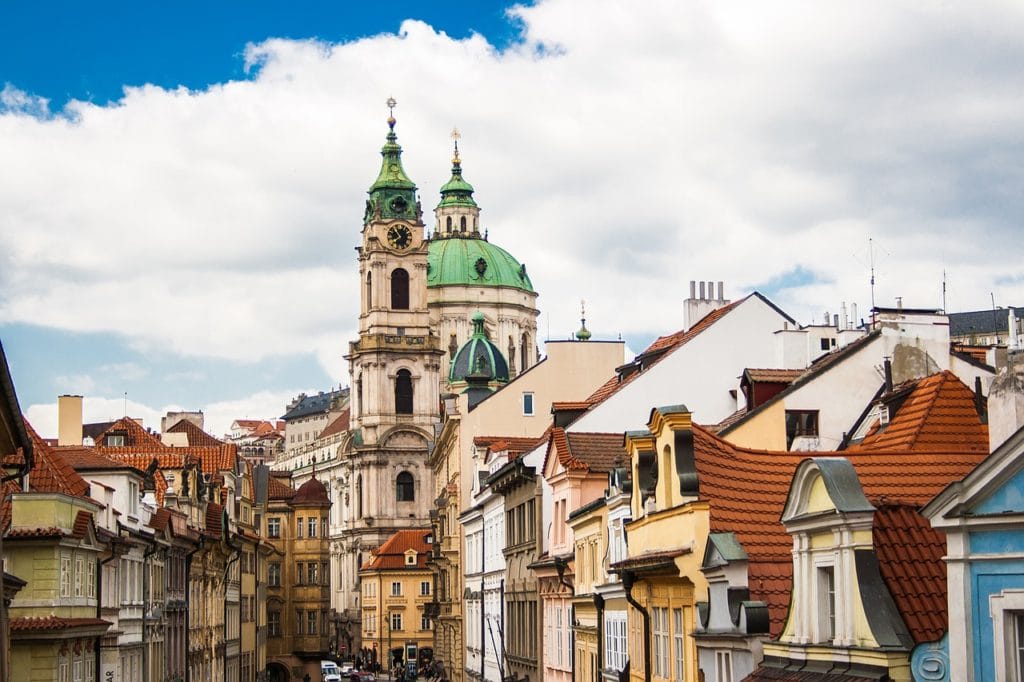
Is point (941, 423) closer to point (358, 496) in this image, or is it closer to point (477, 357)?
point (477, 357)

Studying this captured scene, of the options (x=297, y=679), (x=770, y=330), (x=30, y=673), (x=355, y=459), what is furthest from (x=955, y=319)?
(x=30, y=673)

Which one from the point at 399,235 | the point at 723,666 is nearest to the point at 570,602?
the point at 723,666

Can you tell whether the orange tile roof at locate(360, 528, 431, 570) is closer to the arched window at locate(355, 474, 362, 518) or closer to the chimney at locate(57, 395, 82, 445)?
the arched window at locate(355, 474, 362, 518)

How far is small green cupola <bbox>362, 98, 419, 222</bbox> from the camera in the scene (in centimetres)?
17400

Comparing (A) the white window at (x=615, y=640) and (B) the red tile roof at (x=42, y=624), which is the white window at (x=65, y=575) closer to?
(B) the red tile roof at (x=42, y=624)

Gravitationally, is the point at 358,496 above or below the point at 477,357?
below

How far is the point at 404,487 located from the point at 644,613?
442 feet

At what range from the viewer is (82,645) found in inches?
1866

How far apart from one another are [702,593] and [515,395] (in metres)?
49.7

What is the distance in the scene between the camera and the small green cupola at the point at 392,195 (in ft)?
571

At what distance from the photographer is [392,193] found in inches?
6885

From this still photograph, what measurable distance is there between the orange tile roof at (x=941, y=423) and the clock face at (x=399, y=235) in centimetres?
13780

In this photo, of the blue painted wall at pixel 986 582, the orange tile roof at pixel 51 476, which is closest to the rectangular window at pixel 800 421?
the orange tile roof at pixel 51 476

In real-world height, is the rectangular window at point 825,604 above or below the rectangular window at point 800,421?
below
